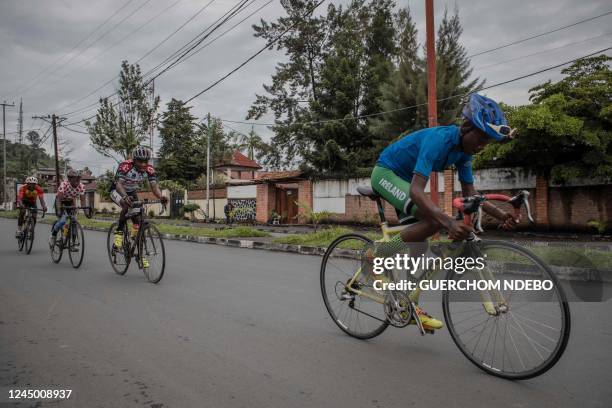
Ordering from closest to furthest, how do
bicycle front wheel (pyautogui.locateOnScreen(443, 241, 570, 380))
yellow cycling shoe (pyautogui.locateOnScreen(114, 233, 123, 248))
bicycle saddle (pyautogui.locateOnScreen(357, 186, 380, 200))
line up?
1. bicycle front wheel (pyautogui.locateOnScreen(443, 241, 570, 380))
2. bicycle saddle (pyautogui.locateOnScreen(357, 186, 380, 200))
3. yellow cycling shoe (pyautogui.locateOnScreen(114, 233, 123, 248))

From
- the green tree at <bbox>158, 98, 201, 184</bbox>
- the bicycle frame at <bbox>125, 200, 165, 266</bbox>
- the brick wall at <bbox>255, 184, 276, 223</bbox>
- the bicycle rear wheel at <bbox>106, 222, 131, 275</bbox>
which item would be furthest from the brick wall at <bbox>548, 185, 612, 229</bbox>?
the green tree at <bbox>158, 98, 201, 184</bbox>

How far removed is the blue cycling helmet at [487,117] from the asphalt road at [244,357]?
1503 millimetres

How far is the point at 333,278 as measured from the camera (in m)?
3.71

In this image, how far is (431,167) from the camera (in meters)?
2.72

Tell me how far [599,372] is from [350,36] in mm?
29740

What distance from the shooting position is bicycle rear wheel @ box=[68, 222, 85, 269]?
723 centimetres

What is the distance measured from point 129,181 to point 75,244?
2037 millimetres

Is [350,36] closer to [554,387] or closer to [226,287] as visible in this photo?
[226,287]

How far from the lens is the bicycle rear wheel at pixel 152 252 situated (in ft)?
19.2

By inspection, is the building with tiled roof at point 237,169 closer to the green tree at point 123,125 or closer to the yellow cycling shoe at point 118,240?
the green tree at point 123,125

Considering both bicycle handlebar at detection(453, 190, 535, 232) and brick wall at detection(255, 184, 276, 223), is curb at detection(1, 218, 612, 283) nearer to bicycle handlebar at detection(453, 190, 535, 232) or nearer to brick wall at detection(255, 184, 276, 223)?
bicycle handlebar at detection(453, 190, 535, 232)

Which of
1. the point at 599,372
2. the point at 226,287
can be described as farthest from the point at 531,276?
the point at 226,287

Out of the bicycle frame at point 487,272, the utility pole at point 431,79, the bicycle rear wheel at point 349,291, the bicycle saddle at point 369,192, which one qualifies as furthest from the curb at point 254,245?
the bicycle frame at point 487,272

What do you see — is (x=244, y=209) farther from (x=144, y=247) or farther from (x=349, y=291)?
(x=349, y=291)
